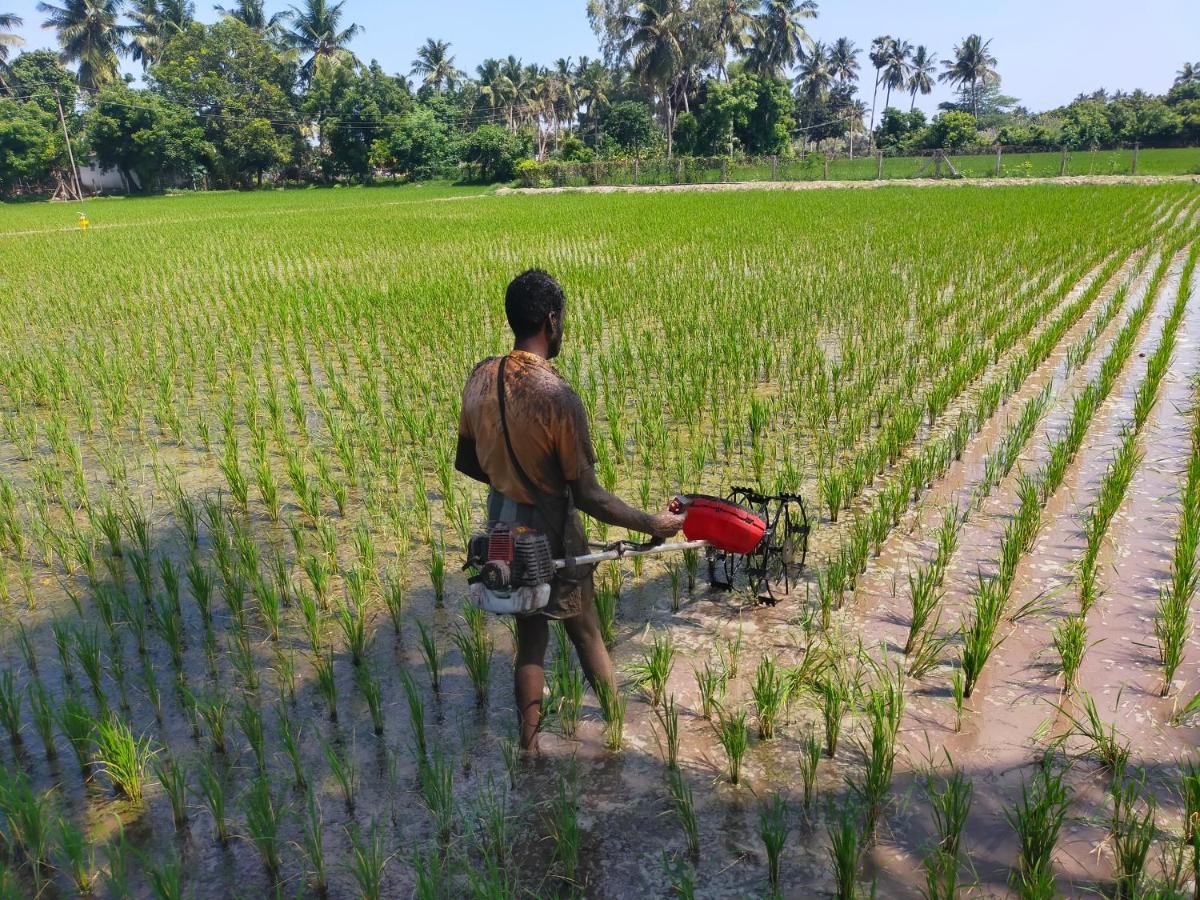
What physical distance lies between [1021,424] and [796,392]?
1.39m

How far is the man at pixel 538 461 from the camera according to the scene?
206 centimetres

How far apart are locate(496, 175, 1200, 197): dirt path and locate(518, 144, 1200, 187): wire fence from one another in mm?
882

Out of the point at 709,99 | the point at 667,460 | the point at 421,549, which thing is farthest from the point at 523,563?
the point at 709,99

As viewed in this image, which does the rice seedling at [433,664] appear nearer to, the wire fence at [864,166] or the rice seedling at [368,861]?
the rice seedling at [368,861]

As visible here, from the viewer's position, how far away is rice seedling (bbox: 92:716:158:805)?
81.4 inches

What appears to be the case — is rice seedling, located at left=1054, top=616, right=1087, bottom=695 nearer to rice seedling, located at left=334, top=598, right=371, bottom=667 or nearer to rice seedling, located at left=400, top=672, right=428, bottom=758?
rice seedling, located at left=400, top=672, right=428, bottom=758

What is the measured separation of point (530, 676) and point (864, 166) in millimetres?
33758

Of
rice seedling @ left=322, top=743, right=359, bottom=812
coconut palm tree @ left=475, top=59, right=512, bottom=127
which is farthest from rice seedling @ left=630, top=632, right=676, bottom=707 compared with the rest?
coconut palm tree @ left=475, top=59, right=512, bottom=127

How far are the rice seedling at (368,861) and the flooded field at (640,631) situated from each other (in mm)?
12

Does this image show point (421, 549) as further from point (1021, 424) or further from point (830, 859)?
point (1021, 424)

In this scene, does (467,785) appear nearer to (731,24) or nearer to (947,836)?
(947,836)

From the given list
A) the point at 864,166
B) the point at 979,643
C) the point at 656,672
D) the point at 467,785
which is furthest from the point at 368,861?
the point at 864,166

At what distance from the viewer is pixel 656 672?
247 cm

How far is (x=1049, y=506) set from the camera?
12.3 feet
